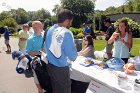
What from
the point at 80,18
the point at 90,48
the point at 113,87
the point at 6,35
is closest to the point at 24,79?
the point at 90,48

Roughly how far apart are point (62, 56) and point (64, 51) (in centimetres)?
11

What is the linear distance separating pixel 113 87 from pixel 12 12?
109m

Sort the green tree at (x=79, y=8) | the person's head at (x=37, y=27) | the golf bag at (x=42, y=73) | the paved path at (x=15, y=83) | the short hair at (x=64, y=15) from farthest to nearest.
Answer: the green tree at (x=79, y=8) → the paved path at (x=15, y=83) → the person's head at (x=37, y=27) → the golf bag at (x=42, y=73) → the short hair at (x=64, y=15)

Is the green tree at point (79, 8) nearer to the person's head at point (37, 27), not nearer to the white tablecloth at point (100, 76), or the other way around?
the person's head at point (37, 27)

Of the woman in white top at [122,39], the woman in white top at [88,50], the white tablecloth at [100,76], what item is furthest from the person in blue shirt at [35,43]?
the woman in white top at [122,39]

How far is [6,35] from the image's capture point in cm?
1689

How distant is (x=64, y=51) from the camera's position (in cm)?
426

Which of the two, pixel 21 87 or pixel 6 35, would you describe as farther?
pixel 6 35

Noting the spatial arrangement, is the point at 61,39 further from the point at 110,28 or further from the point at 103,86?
the point at 110,28

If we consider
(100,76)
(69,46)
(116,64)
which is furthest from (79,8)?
(69,46)

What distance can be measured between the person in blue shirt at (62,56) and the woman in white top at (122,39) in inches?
80.8

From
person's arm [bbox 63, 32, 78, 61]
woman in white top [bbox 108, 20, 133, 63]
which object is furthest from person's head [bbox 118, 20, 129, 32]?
person's arm [bbox 63, 32, 78, 61]

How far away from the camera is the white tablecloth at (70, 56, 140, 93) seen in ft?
14.1

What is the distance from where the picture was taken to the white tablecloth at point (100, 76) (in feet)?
14.1
